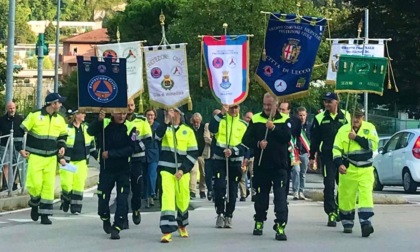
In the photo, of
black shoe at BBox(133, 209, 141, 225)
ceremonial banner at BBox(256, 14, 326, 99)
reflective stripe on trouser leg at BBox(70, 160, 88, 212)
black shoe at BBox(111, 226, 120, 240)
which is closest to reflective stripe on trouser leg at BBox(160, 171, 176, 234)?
black shoe at BBox(111, 226, 120, 240)

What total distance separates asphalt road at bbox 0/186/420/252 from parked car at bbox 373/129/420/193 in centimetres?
624

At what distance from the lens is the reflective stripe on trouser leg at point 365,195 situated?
12.9 meters

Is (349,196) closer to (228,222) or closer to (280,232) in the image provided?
(280,232)

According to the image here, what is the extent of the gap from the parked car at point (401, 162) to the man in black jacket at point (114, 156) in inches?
443

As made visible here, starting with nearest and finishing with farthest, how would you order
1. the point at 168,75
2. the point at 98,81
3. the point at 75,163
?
the point at 98,81 < the point at 168,75 < the point at 75,163

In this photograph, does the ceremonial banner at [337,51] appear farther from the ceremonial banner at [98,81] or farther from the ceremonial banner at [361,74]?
the ceremonial banner at [98,81]

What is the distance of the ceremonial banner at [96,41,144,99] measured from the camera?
16.0m

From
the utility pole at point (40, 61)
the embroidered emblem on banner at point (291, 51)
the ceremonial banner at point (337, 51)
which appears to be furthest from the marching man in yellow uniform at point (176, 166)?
the utility pole at point (40, 61)

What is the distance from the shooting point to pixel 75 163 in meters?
16.8

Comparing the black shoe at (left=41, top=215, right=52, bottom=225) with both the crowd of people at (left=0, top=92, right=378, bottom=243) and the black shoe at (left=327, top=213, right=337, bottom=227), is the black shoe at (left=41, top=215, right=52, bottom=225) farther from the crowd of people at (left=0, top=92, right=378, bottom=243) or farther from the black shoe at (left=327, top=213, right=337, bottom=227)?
the black shoe at (left=327, top=213, right=337, bottom=227)

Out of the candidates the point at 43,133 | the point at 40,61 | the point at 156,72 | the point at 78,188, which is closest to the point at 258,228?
the point at 156,72

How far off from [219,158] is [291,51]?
1960 mm

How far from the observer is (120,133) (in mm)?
12898

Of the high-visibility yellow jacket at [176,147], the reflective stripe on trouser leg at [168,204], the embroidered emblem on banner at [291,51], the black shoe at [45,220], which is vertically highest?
the embroidered emblem on banner at [291,51]
